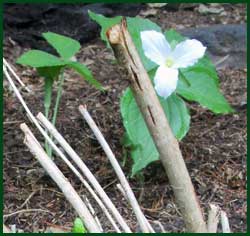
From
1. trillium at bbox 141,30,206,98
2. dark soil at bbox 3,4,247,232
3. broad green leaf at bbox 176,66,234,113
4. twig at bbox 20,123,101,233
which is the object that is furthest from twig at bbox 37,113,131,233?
broad green leaf at bbox 176,66,234,113

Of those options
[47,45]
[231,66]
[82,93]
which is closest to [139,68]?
[82,93]

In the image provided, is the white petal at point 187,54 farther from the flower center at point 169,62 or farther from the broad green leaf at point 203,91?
the broad green leaf at point 203,91

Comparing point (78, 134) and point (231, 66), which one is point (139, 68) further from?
point (231, 66)

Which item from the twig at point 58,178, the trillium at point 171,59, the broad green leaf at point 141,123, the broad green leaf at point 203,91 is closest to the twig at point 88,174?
the twig at point 58,178

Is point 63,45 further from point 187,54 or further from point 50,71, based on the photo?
point 187,54

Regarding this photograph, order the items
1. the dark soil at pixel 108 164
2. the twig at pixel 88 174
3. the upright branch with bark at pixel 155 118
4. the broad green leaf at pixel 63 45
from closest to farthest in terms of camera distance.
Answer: the upright branch with bark at pixel 155 118, the twig at pixel 88 174, the dark soil at pixel 108 164, the broad green leaf at pixel 63 45

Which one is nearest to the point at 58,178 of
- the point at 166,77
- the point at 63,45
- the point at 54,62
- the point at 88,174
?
the point at 88,174

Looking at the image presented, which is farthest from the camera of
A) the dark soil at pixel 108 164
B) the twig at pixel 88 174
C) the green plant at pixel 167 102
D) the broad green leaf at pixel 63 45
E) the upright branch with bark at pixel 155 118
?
the broad green leaf at pixel 63 45
